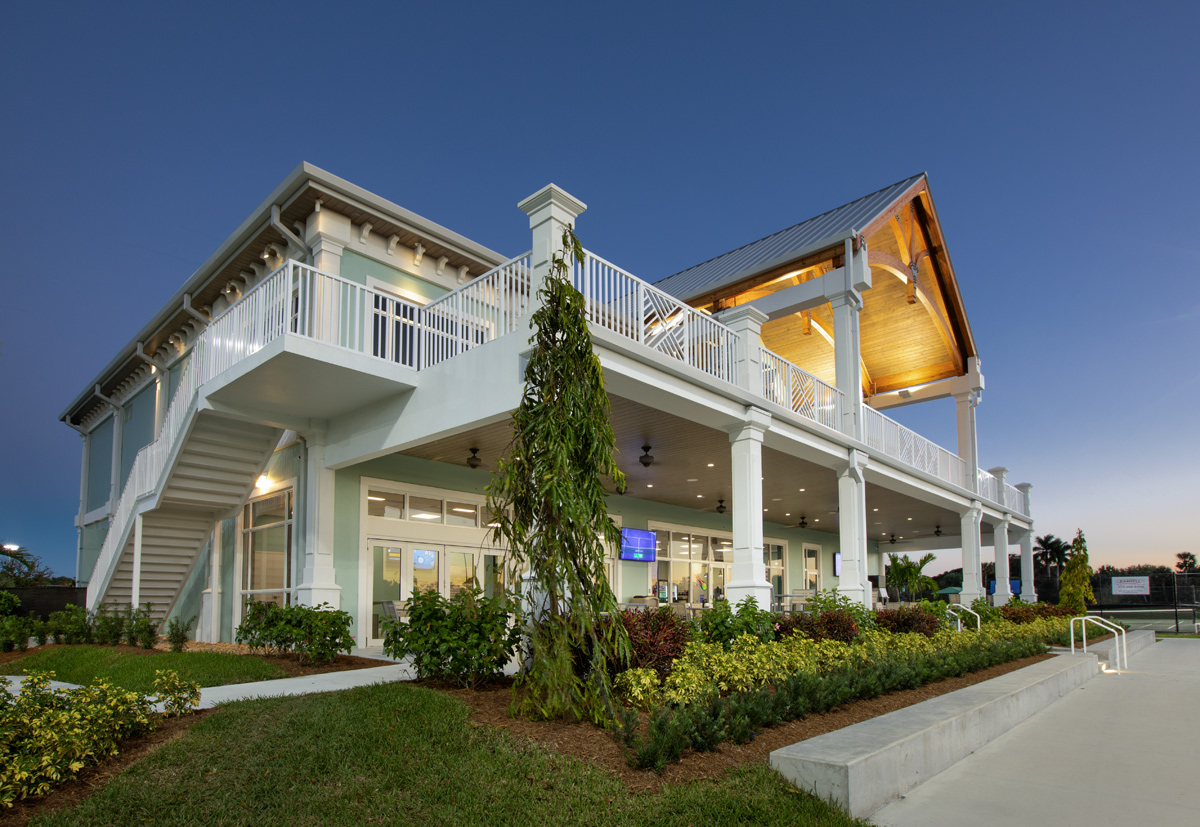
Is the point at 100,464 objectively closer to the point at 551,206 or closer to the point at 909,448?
the point at 551,206

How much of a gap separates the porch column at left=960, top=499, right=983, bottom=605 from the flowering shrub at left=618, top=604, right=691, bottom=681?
14411mm

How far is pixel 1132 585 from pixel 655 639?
79.6 ft

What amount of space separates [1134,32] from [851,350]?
11093 millimetres

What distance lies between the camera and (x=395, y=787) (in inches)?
167

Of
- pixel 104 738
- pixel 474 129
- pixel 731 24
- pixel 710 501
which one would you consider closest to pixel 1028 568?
pixel 710 501

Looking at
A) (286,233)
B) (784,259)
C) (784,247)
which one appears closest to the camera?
(286,233)

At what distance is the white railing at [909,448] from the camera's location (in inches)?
601

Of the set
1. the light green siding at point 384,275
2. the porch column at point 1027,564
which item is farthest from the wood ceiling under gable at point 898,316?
the porch column at point 1027,564

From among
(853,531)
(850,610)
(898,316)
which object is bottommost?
(850,610)

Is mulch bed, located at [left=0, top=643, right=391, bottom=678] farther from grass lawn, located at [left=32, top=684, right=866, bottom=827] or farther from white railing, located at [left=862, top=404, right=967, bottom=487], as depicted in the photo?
white railing, located at [left=862, top=404, right=967, bottom=487]

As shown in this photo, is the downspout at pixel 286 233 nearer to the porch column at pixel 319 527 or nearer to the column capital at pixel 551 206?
the porch column at pixel 319 527

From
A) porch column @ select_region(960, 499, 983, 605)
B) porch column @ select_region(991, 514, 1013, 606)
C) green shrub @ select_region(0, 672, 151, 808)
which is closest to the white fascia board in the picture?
porch column @ select_region(960, 499, 983, 605)

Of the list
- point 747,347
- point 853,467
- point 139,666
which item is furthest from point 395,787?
point 853,467

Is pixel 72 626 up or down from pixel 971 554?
down
